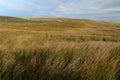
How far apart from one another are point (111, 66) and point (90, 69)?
0.55 metres

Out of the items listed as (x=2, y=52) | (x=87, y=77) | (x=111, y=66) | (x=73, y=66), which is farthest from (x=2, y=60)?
(x=111, y=66)

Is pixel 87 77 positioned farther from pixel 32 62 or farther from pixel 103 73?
Result: pixel 32 62

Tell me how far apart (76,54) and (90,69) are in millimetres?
1431

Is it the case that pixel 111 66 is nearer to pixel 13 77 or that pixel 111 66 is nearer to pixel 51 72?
pixel 51 72

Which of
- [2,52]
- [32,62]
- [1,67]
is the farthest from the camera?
[2,52]

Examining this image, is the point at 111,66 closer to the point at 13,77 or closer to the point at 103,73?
the point at 103,73

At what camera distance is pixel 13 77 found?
3.89 metres

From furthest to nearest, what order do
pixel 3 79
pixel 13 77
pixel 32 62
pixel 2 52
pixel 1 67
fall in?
pixel 2 52 → pixel 32 62 → pixel 1 67 → pixel 13 77 → pixel 3 79

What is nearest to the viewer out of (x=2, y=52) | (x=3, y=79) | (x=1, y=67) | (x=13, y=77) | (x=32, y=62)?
(x=3, y=79)

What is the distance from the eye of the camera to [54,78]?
13.1 ft

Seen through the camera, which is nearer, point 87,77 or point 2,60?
point 87,77

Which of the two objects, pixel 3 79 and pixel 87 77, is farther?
pixel 87 77

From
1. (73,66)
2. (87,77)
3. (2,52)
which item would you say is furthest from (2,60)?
(87,77)

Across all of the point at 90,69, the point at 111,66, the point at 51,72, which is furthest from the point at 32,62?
the point at 111,66
